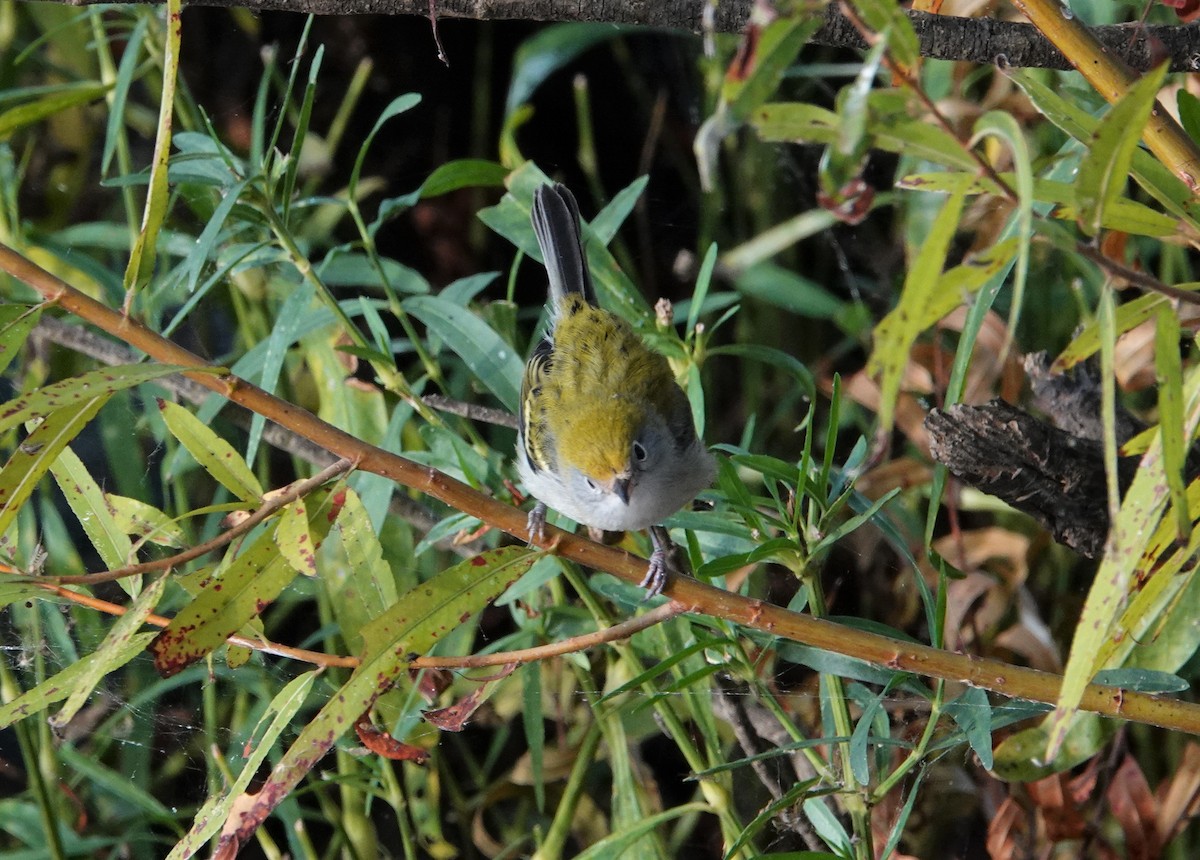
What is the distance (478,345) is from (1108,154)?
4.53 ft

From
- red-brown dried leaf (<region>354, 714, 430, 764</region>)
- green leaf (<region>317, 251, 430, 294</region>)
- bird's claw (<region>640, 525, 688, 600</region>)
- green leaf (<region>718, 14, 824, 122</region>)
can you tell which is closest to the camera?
green leaf (<region>718, 14, 824, 122</region>)

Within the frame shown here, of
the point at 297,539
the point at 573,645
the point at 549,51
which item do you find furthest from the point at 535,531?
the point at 549,51

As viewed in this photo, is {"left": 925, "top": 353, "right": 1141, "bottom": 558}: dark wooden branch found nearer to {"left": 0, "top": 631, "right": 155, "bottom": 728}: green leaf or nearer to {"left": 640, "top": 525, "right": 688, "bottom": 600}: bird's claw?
{"left": 640, "top": 525, "right": 688, "bottom": 600}: bird's claw

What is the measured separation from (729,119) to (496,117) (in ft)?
11.7

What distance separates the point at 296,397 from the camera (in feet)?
10.3

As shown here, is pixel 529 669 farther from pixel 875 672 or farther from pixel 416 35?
pixel 416 35

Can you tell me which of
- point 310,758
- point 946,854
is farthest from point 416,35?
point 310,758

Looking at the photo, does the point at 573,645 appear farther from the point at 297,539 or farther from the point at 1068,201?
the point at 1068,201

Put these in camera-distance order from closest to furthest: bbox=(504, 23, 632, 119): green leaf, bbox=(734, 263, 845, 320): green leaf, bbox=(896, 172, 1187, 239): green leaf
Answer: bbox=(896, 172, 1187, 239): green leaf < bbox=(734, 263, 845, 320): green leaf < bbox=(504, 23, 632, 119): green leaf

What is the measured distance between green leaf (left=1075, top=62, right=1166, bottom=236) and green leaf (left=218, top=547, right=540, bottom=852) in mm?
735

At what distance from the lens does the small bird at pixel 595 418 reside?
2164 millimetres

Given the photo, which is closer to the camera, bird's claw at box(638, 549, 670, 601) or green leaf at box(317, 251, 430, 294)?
bird's claw at box(638, 549, 670, 601)

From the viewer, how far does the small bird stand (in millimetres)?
2164

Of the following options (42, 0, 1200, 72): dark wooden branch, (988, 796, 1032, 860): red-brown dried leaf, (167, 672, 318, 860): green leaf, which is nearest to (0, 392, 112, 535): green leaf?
(167, 672, 318, 860): green leaf
